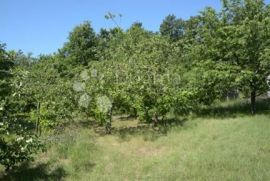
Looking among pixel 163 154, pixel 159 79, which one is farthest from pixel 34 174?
pixel 159 79

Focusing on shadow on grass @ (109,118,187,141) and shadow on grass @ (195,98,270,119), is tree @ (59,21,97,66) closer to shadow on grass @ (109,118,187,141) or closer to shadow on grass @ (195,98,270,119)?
shadow on grass @ (195,98,270,119)

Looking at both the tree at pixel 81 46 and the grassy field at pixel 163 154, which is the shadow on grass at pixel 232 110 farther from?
the tree at pixel 81 46

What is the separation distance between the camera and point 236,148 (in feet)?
39.7

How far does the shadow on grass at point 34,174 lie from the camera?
1023cm

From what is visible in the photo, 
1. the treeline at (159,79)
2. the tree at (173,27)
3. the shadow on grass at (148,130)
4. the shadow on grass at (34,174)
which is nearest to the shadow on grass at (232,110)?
the treeline at (159,79)

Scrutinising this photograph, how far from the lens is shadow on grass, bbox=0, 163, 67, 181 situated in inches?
403

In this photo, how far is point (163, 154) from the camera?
1228 cm

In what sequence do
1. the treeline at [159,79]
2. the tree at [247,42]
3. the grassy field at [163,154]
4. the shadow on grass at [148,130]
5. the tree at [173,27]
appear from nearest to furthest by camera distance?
the grassy field at [163,154], the shadow on grass at [148,130], the treeline at [159,79], the tree at [247,42], the tree at [173,27]

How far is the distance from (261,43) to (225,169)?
10.5 metres

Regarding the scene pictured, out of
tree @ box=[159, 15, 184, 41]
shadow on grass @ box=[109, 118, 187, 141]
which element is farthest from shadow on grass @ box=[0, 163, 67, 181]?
tree @ box=[159, 15, 184, 41]

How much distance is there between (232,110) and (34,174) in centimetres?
1299

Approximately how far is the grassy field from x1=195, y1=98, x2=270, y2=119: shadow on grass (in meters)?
2.13

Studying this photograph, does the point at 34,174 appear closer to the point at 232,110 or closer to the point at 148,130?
the point at 148,130

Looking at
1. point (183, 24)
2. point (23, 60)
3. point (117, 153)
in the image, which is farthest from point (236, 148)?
point (183, 24)
